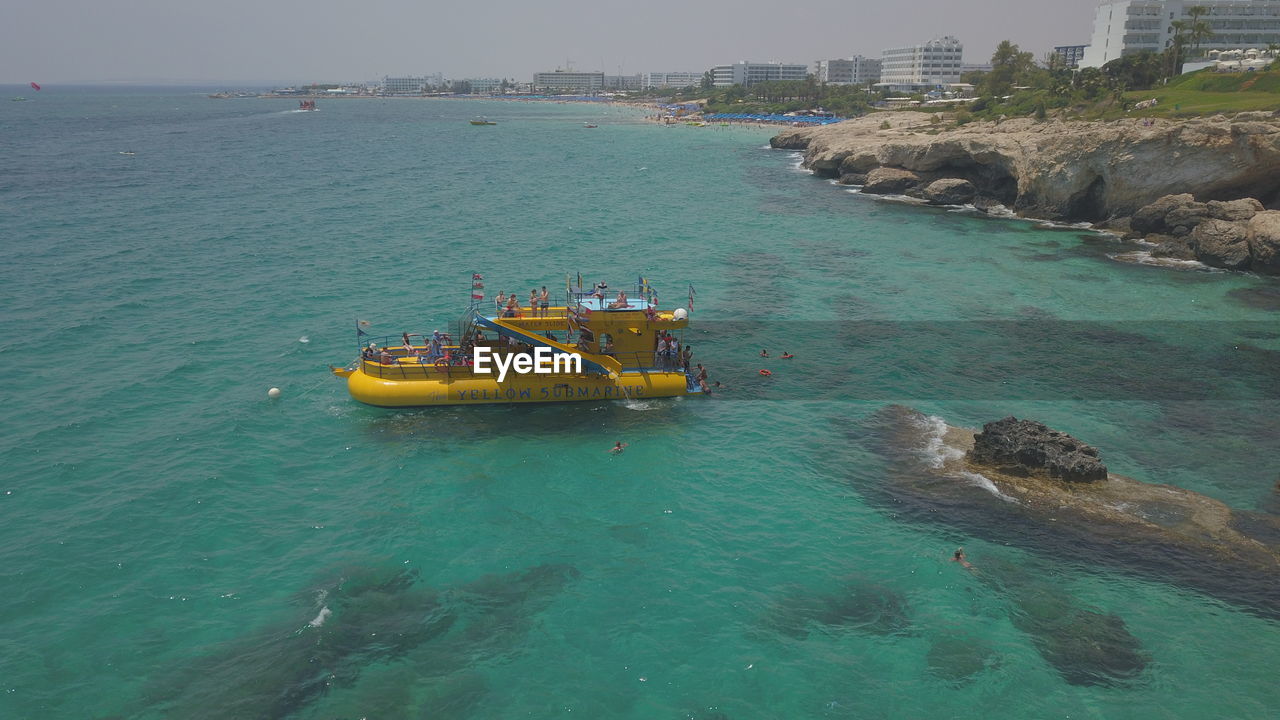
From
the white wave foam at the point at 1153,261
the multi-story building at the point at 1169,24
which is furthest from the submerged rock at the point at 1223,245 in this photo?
the multi-story building at the point at 1169,24

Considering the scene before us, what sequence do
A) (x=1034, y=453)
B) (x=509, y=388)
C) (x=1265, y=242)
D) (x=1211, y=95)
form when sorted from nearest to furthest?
(x=1034, y=453)
(x=509, y=388)
(x=1265, y=242)
(x=1211, y=95)

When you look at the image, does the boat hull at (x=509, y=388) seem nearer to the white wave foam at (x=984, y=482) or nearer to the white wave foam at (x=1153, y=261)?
the white wave foam at (x=984, y=482)

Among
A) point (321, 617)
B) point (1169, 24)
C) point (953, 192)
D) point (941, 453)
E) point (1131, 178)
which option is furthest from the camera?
point (1169, 24)

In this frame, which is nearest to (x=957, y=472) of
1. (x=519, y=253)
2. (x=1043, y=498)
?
(x=1043, y=498)

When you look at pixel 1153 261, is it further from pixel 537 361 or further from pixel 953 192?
pixel 537 361

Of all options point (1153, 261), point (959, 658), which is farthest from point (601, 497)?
point (1153, 261)

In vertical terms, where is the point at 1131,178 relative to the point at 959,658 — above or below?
above
